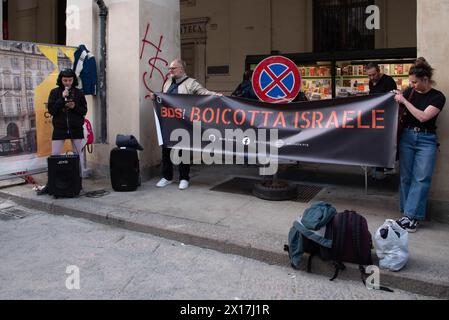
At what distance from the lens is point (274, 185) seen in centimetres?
642

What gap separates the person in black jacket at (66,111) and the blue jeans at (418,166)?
4589 mm

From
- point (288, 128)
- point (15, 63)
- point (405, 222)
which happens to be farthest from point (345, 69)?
point (15, 63)

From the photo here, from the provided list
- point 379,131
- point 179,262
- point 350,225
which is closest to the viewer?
point 350,225

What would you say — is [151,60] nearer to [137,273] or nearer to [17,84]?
[17,84]

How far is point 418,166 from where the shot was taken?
4.88 metres

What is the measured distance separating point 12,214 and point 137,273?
3000 mm

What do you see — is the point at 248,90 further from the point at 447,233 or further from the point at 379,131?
the point at 447,233

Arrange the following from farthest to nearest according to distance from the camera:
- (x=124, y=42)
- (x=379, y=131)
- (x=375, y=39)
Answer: (x=375, y=39) → (x=124, y=42) → (x=379, y=131)

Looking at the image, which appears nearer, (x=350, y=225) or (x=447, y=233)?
(x=350, y=225)

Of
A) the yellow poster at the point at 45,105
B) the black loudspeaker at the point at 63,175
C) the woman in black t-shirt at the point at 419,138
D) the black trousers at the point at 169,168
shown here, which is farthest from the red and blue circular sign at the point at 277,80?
the yellow poster at the point at 45,105

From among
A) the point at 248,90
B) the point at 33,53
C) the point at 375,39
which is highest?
the point at 375,39

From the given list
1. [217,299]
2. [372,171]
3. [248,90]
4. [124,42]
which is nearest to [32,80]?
[124,42]

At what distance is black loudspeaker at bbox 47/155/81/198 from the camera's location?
6383 millimetres

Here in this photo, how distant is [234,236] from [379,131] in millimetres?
2132
